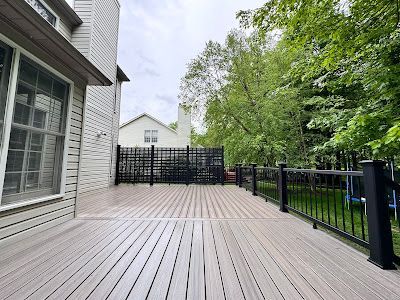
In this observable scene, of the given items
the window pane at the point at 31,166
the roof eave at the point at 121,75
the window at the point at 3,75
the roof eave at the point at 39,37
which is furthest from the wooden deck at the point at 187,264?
the roof eave at the point at 121,75

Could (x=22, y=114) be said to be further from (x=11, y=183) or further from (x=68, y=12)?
(x=68, y=12)

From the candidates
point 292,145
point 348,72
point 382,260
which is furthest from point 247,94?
point 382,260

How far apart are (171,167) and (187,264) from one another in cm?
769

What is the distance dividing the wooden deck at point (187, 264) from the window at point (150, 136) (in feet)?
43.0

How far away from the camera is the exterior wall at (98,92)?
6191 mm

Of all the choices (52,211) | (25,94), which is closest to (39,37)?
(25,94)

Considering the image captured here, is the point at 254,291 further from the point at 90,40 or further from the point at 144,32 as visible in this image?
the point at 144,32

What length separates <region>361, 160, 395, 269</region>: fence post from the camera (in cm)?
173

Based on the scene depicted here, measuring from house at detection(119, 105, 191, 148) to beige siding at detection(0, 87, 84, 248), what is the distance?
11.8m

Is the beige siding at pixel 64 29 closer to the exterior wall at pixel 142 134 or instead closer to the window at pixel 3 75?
the window at pixel 3 75

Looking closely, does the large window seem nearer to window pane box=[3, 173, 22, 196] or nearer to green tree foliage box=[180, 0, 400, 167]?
window pane box=[3, 173, 22, 196]

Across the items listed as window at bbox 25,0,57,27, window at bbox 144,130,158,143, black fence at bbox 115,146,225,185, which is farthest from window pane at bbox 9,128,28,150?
window at bbox 144,130,158,143

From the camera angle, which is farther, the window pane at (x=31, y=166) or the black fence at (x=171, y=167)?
the black fence at (x=171, y=167)

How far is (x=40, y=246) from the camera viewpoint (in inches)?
84.0
